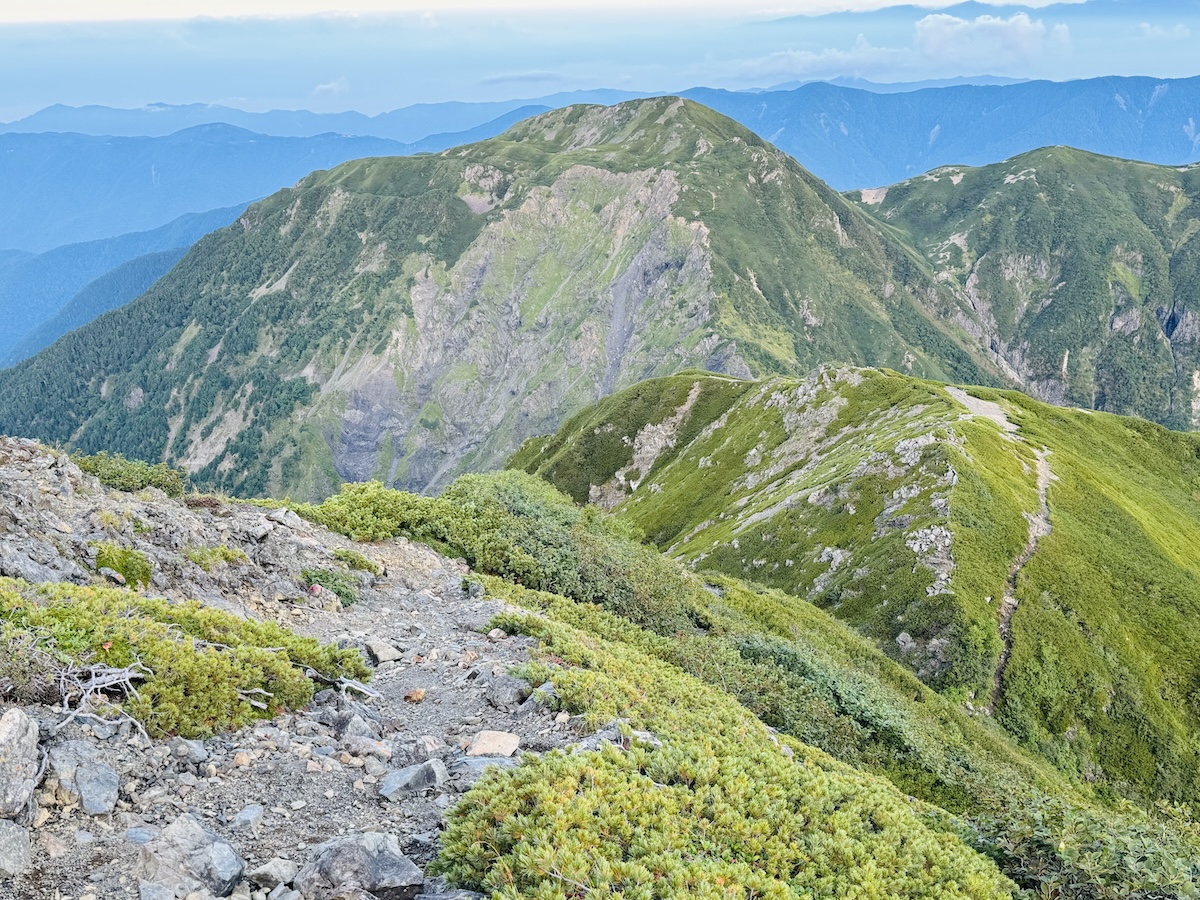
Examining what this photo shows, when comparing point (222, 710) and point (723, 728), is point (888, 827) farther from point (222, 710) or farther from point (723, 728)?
point (222, 710)

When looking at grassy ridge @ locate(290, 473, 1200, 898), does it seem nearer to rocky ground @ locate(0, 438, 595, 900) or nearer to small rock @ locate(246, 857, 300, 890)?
rocky ground @ locate(0, 438, 595, 900)

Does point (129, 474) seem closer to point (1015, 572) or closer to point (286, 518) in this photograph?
point (286, 518)

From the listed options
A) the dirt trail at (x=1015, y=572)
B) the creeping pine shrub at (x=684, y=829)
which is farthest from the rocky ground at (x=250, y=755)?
the dirt trail at (x=1015, y=572)

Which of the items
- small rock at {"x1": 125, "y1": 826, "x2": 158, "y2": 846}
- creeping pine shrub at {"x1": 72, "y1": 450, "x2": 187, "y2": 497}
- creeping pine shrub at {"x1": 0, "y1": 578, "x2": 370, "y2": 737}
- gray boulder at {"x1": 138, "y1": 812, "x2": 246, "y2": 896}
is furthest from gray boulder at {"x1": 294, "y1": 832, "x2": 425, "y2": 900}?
creeping pine shrub at {"x1": 72, "y1": 450, "x2": 187, "y2": 497}

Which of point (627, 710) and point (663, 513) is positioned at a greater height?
point (627, 710)

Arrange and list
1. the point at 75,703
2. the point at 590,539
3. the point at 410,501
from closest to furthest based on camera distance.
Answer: the point at 75,703, the point at 410,501, the point at 590,539

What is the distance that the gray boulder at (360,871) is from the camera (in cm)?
919

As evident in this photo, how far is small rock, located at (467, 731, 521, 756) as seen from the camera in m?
12.9

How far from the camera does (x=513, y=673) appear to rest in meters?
15.8

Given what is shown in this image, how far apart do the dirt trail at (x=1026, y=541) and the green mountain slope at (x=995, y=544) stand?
17cm

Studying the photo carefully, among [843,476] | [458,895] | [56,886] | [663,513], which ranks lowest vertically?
[663,513]

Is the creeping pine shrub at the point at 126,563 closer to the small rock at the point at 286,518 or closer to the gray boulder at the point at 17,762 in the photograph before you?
the small rock at the point at 286,518

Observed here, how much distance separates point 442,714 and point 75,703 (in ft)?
20.6

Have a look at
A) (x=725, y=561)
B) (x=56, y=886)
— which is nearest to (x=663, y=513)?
(x=725, y=561)
